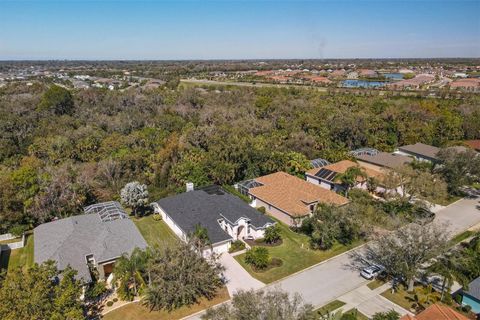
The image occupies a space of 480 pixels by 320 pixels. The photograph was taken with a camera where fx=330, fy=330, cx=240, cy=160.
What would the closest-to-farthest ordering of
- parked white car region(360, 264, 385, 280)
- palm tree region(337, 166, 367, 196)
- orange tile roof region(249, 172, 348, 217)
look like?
parked white car region(360, 264, 385, 280) < orange tile roof region(249, 172, 348, 217) < palm tree region(337, 166, 367, 196)

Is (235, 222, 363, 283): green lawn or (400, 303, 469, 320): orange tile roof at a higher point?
(400, 303, 469, 320): orange tile roof

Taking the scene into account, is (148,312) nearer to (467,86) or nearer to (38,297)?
(38,297)

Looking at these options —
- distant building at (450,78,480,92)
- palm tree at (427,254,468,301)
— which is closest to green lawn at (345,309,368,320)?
palm tree at (427,254,468,301)

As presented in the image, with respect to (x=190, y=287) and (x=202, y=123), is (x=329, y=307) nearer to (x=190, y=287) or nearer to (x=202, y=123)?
(x=190, y=287)

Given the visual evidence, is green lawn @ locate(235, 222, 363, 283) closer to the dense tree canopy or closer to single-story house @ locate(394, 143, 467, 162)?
the dense tree canopy

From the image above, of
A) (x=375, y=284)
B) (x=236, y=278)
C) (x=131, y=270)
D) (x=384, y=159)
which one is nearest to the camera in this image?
(x=131, y=270)

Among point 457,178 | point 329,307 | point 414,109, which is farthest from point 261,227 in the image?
point 414,109

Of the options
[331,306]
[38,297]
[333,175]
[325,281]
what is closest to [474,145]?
[333,175]
